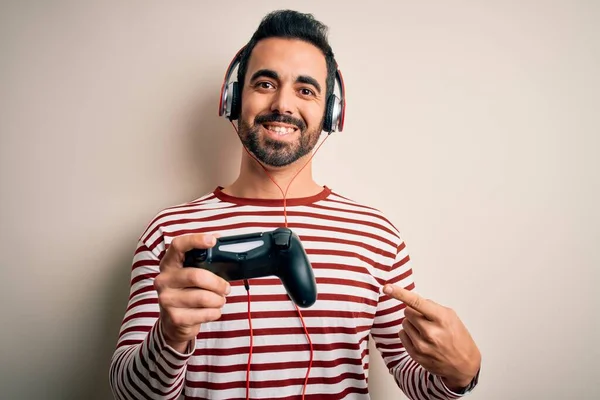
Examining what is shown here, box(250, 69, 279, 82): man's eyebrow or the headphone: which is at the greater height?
box(250, 69, 279, 82): man's eyebrow

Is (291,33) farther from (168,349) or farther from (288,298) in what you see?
(168,349)

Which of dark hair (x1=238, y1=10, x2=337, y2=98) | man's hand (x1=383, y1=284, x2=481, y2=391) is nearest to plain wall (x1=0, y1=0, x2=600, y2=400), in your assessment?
dark hair (x1=238, y1=10, x2=337, y2=98)

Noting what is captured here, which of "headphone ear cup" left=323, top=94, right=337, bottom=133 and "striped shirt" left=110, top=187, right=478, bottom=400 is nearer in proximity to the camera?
"striped shirt" left=110, top=187, right=478, bottom=400

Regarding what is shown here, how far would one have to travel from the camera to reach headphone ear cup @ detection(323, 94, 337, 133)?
117 cm

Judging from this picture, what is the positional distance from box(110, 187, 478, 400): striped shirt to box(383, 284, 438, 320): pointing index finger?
0.85 feet

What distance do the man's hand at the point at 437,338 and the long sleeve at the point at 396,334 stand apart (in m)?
0.20

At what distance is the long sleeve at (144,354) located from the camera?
28.6 inches

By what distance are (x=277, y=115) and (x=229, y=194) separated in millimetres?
288

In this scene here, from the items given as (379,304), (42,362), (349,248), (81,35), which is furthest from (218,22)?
(42,362)

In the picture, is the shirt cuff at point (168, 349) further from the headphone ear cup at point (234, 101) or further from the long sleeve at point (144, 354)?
the headphone ear cup at point (234, 101)

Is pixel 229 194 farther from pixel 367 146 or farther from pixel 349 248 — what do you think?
pixel 367 146

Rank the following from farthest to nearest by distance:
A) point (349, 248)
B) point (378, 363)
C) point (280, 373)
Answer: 1. point (378, 363)
2. point (349, 248)
3. point (280, 373)

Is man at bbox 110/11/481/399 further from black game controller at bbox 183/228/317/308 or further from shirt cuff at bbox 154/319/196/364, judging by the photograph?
black game controller at bbox 183/228/317/308

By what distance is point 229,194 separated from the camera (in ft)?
Result: 3.93
